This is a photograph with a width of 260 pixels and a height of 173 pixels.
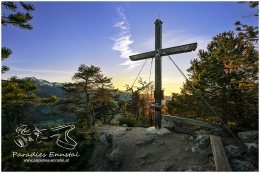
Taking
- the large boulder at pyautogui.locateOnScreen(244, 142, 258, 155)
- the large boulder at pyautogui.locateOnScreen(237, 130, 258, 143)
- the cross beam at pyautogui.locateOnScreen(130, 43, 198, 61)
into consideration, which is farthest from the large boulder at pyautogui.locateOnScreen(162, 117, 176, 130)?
the large boulder at pyautogui.locateOnScreen(244, 142, 258, 155)

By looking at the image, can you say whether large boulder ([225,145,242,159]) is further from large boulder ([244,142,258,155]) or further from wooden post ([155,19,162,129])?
wooden post ([155,19,162,129])

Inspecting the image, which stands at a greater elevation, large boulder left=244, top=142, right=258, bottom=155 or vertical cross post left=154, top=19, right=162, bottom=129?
vertical cross post left=154, top=19, right=162, bottom=129

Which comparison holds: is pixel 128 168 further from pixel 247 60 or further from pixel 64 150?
pixel 247 60

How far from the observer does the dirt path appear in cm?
700

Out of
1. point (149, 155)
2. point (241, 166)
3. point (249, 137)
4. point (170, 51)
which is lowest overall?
point (149, 155)

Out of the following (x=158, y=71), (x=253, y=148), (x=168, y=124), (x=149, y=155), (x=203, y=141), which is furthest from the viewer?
(x=168, y=124)

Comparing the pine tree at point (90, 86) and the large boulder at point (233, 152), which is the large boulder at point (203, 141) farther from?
the pine tree at point (90, 86)

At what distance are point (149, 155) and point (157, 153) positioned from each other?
35 centimetres

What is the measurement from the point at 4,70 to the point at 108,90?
1499cm

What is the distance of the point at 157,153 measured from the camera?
8.22 m

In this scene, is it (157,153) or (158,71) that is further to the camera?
(158,71)

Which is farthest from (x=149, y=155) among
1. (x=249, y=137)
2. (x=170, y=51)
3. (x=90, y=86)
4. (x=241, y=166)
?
(x=90, y=86)

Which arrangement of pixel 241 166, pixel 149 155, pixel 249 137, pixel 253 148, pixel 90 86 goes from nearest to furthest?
pixel 241 166, pixel 253 148, pixel 249 137, pixel 149 155, pixel 90 86
